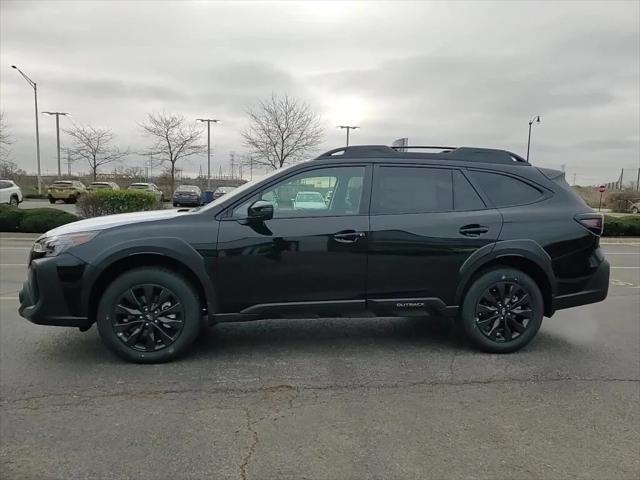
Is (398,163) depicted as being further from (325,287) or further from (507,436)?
(507,436)

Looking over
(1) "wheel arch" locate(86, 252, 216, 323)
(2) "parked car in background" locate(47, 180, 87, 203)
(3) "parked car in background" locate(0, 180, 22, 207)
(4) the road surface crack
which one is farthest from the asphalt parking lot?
(2) "parked car in background" locate(47, 180, 87, 203)

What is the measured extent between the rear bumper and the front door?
188 centimetres

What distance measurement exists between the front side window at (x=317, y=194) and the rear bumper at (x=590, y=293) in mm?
2080

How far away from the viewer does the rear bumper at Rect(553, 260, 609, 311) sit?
4.48 m

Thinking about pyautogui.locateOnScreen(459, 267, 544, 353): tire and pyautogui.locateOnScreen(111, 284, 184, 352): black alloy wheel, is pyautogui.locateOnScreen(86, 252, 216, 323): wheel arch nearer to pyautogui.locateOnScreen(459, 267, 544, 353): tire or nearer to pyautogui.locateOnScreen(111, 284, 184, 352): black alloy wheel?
pyautogui.locateOnScreen(111, 284, 184, 352): black alloy wheel

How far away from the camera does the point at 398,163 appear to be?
4395mm

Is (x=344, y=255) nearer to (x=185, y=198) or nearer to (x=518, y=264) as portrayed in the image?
(x=518, y=264)

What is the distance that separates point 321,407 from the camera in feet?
11.0

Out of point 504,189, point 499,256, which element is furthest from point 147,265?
point 504,189

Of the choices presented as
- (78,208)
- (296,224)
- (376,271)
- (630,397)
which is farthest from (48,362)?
(78,208)

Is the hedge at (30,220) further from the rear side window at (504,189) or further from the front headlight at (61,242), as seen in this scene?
the rear side window at (504,189)

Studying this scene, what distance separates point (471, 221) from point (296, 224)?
1561mm

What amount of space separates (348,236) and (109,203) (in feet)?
42.5

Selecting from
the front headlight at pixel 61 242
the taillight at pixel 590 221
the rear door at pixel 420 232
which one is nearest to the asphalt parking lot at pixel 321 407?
the rear door at pixel 420 232
